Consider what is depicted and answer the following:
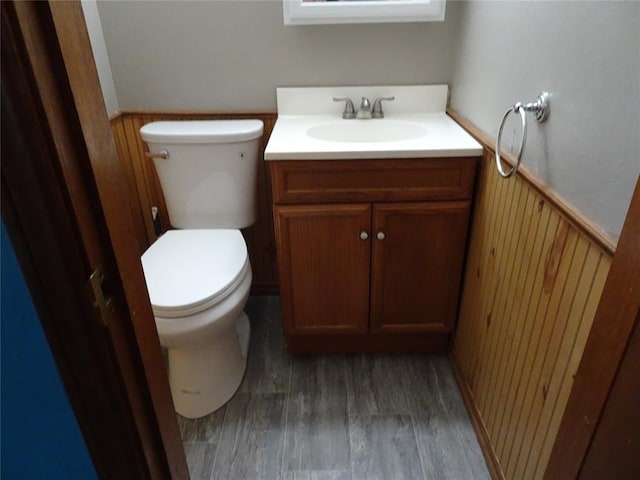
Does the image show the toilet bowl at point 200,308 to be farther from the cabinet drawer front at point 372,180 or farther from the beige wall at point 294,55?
the beige wall at point 294,55

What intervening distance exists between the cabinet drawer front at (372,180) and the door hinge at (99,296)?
90 cm

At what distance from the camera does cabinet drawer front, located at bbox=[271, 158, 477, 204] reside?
4.57 ft

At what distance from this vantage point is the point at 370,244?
151cm

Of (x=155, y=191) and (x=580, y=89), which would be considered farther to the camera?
(x=155, y=191)

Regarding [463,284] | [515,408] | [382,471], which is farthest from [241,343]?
[515,408]

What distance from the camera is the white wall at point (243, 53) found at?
5.40 feet

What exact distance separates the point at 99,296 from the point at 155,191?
1.46 meters

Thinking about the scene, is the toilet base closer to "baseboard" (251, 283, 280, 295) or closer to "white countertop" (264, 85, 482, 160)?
"baseboard" (251, 283, 280, 295)

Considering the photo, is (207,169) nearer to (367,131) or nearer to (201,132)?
(201,132)

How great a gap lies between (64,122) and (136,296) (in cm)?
25

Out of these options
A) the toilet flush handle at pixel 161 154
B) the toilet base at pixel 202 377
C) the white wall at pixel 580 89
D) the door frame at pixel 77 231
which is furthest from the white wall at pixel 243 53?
the door frame at pixel 77 231

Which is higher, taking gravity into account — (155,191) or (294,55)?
(294,55)

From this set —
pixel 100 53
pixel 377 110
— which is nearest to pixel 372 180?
pixel 377 110

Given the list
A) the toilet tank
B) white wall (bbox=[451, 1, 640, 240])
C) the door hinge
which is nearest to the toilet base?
the toilet tank
